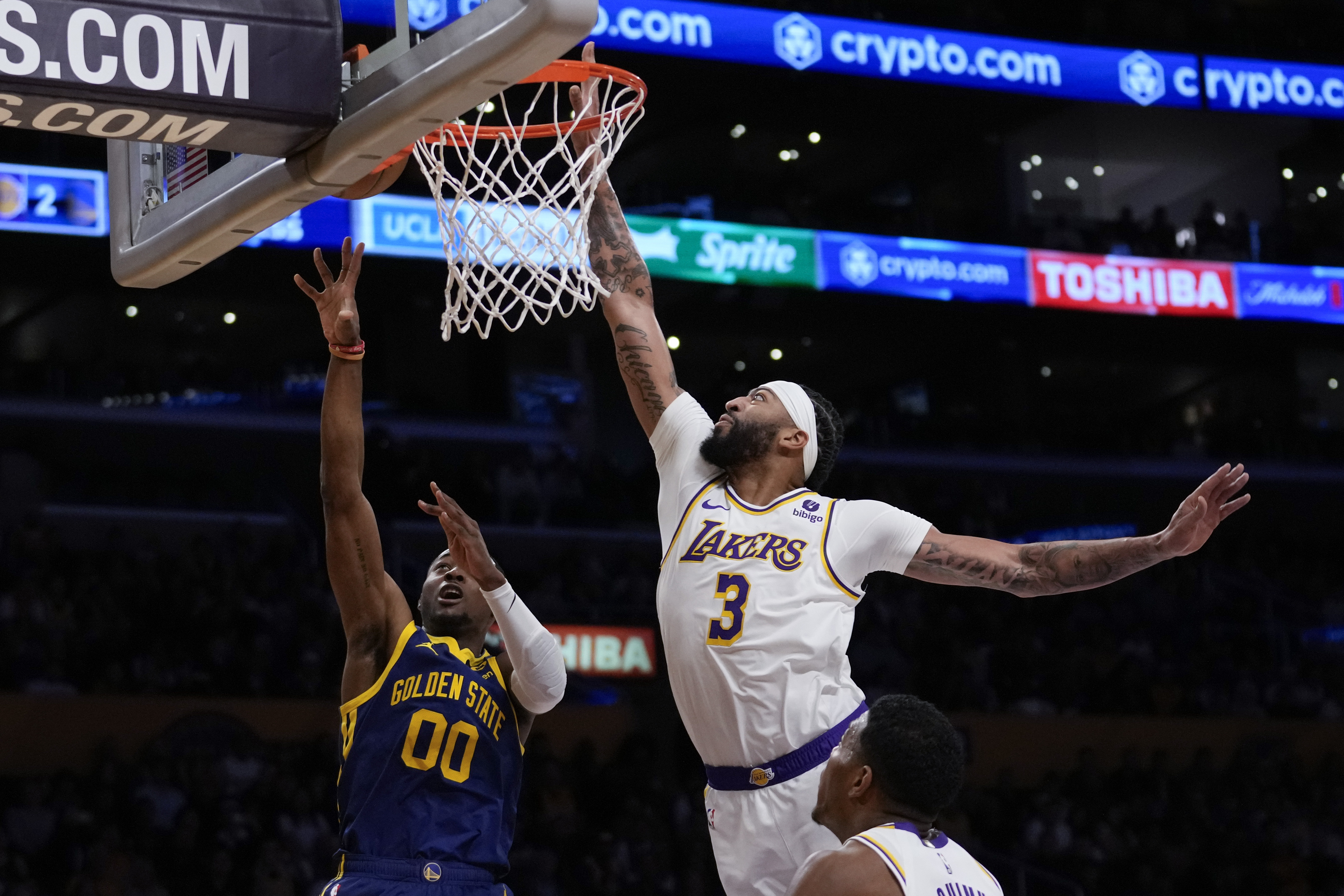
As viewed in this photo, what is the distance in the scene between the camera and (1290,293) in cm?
2050

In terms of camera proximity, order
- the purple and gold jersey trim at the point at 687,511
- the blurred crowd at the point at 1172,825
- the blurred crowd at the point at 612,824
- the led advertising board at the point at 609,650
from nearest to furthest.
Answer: the purple and gold jersey trim at the point at 687,511 < the blurred crowd at the point at 612,824 < the blurred crowd at the point at 1172,825 < the led advertising board at the point at 609,650

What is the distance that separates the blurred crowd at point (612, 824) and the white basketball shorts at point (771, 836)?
6734mm

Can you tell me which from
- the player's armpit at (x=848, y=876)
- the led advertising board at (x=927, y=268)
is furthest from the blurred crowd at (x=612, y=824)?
the player's armpit at (x=848, y=876)

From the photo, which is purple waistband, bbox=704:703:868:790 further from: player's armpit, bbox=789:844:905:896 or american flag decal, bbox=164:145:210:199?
american flag decal, bbox=164:145:210:199

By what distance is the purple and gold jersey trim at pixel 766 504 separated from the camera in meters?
4.50

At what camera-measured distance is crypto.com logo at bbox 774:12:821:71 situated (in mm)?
18688

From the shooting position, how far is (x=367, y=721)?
4605mm

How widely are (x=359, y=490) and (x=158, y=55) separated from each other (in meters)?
1.67

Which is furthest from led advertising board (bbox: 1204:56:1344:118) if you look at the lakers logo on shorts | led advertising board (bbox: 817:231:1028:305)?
the lakers logo on shorts

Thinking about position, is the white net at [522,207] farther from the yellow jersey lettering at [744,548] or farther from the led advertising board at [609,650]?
the led advertising board at [609,650]

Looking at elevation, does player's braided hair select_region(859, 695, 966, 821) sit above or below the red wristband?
below

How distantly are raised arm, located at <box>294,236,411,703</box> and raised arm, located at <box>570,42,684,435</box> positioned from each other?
0.81m

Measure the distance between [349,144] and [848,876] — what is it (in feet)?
6.31

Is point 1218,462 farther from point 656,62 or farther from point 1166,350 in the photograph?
point 656,62
